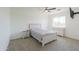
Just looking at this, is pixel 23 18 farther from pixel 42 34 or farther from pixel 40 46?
pixel 40 46

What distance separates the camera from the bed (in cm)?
381

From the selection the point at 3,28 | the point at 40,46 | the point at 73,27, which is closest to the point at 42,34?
the point at 40,46

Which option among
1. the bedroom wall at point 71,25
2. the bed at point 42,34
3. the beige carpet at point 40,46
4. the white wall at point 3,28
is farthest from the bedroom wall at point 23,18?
the white wall at point 3,28

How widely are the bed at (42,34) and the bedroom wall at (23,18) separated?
31 cm

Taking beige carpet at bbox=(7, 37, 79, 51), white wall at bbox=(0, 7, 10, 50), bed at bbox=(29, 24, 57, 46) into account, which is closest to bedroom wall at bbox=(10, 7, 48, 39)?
bed at bbox=(29, 24, 57, 46)

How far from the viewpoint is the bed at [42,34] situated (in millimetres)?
3805

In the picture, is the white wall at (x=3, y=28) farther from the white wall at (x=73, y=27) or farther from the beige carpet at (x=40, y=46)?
the white wall at (x=73, y=27)

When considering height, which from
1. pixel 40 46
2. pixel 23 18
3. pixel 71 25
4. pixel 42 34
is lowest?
pixel 40 46

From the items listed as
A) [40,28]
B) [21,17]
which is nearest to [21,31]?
[21,17]

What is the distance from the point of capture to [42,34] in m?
3.82

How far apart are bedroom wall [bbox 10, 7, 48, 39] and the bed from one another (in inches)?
12.0

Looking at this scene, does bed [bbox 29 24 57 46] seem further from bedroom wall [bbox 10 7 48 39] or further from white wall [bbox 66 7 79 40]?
white wall [bbox 66 7 79 40]

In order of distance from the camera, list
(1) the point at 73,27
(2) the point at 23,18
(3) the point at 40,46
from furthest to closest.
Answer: (1) the point at 73,27
(2) the point at 23,18
(3) the point at 40,46

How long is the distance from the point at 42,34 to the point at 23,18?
62.7 inches
